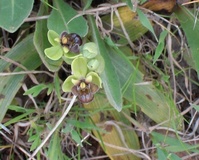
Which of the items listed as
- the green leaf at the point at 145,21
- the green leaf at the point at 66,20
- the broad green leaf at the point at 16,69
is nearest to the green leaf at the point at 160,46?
the green leaf at the point at 145,21

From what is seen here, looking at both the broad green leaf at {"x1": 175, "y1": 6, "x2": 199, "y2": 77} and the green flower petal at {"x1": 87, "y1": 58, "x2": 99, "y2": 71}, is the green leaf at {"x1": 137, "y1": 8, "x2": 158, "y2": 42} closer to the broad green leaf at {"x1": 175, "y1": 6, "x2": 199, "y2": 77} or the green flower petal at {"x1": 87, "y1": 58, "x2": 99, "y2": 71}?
the broad green leaf at {"x1": 175, "y1": 6, "x2": 199, "y2": 77}

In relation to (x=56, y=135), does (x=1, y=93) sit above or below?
above

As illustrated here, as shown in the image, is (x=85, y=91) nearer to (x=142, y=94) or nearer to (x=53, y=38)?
(x=53, y=38)

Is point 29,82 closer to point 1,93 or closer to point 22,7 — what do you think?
point 1,93

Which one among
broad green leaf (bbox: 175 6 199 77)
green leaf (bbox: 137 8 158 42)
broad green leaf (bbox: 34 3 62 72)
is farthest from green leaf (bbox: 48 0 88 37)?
broad green leaf (bbox: 175 6 199 77)

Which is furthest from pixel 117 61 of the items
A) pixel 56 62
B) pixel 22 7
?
pixel 22 7

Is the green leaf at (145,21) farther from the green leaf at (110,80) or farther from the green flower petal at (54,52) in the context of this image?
the green flower petal at (54,52)
